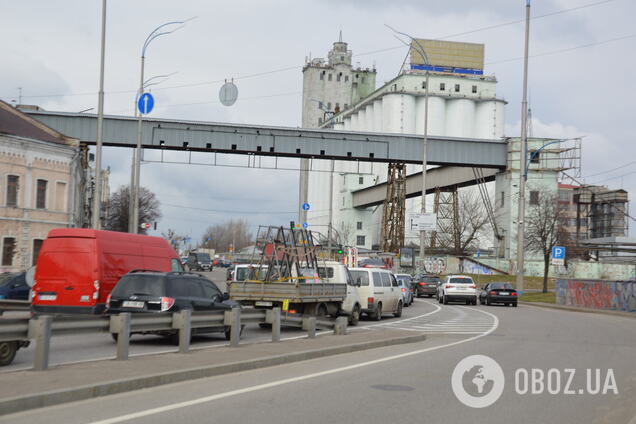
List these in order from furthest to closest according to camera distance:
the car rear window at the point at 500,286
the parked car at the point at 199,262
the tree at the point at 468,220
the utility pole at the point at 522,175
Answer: the tree at the point at 468,220
the parked car at the point at 199,262
the utility pole at the point at 522,175
the car rear window at the point at 500,286

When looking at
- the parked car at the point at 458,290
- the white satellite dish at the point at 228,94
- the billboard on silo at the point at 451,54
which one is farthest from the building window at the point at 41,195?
the billboard on silo at the point at 451,54

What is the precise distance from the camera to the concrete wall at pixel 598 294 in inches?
1577

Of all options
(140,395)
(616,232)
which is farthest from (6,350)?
(616,232)

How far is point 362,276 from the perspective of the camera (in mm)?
27203

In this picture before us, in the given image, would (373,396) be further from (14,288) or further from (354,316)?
(14,288)

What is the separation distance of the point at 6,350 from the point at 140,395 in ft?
11.5

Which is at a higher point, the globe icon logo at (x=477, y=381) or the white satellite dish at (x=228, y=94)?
the white satellite dish at (x=228, y=94)

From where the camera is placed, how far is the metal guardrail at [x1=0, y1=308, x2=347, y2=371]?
10.9 metres

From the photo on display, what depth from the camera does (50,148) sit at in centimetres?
4638

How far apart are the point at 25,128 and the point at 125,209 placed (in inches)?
2098

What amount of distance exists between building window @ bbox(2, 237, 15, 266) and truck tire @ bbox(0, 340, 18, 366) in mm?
33424

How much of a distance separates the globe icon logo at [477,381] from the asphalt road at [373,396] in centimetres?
13

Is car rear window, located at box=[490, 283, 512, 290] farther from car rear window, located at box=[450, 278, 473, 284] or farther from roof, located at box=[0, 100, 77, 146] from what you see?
roof, located at box=[0, 100, 77, 146]

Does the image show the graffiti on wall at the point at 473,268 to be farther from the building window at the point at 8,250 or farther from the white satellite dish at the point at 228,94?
the building window at the point at 8,250
